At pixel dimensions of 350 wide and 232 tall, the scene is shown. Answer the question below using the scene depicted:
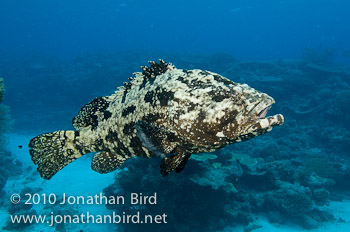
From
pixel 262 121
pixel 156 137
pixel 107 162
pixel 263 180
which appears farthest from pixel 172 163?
pixel 263 180

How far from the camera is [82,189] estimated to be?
14.6m

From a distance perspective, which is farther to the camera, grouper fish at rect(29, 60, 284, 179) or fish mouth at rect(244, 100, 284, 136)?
grouper fish at rect(29, 60, 284, 179)

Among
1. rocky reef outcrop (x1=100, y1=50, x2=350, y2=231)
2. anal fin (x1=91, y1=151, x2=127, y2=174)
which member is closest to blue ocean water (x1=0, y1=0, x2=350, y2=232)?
rocky reef outcrop (x1=100, y1=50, x2=350, y2=231)

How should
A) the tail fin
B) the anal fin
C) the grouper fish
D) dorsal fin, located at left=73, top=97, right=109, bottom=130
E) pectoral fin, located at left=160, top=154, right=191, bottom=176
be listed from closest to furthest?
the grouper fish, pectoral fin, located at left=160, top=154, right=191, bottom=176, the anal fin, dorsal fin, located at left=73, top=97, right=109, bottom=130, the tail fin

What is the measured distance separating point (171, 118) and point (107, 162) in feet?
5.27

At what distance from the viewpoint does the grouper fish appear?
8.04ft

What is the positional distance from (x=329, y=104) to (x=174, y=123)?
23503 millimetres

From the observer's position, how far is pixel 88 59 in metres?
36.7

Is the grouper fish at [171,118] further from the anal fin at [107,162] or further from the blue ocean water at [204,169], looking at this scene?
the blue ocean water at [204,169]

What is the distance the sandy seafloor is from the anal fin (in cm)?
893

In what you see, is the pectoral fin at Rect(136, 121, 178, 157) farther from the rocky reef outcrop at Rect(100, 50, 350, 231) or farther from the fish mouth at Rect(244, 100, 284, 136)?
the rocky reef outcrop at Rect(100, 50, 350, 231)

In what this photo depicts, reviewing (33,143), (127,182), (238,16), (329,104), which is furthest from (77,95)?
(238,16)

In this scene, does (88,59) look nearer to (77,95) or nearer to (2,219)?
(77,95)

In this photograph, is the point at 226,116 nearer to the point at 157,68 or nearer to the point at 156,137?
the point at 156,137
